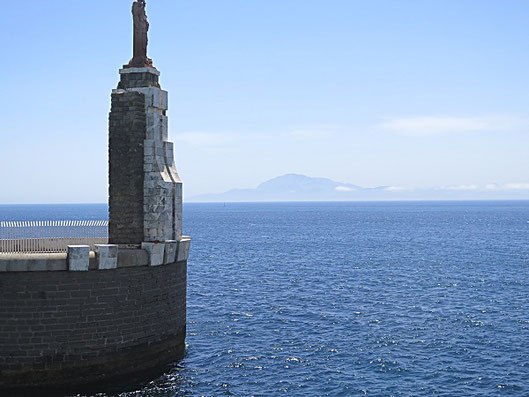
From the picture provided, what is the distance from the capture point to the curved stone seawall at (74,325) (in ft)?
75.2

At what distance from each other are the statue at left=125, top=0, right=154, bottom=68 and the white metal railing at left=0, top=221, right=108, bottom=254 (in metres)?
7.91

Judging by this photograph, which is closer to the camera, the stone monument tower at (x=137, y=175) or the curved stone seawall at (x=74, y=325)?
the curved stone seawall at (x=74, y=325)

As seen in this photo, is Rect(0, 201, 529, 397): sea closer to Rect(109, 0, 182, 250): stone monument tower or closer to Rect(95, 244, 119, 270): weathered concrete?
Rect(95, 244, 119, 270): weathered concrete

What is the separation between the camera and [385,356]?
97.8ft

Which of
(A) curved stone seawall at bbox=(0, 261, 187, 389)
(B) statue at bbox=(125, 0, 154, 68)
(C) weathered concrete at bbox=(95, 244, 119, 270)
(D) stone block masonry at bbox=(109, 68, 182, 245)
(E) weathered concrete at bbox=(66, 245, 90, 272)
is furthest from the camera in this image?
(B) statue at bbox=(125, 0, 154, 68)

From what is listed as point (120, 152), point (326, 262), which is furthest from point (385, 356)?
point (326, 262)

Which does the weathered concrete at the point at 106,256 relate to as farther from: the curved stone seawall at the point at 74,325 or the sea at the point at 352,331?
the sea at the point at 352,331

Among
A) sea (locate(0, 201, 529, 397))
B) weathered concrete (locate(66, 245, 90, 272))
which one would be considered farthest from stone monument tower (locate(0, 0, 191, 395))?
sea (locate(0, 201, 529, 397))

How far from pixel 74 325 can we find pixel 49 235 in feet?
23.4

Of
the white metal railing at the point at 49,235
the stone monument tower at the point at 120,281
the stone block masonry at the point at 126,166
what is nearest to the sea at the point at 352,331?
the stone monument tower at the point at 120,281

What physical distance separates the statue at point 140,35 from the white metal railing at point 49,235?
7906mm

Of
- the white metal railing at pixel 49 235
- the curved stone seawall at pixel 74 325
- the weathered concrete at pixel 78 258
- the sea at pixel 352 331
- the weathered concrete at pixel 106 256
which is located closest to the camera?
the curved stone seawall at pixel 74 325

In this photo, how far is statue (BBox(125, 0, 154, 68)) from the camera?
28016mm

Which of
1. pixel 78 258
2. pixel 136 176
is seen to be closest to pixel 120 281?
pixel 78 258
